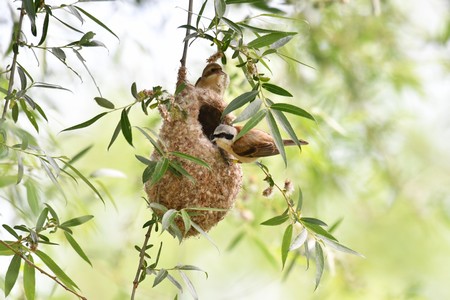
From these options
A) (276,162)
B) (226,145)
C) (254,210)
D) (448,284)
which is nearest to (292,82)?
(276,162)

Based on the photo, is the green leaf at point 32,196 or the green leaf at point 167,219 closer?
the green leaf at point 167,219

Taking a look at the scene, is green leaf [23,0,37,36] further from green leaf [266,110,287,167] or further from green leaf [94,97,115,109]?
green leaf [266,110,287,167]

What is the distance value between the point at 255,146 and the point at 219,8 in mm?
589

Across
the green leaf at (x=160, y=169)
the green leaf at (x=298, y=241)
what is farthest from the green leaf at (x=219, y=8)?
the green leaf at (x=298, y=241)

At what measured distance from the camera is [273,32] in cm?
172

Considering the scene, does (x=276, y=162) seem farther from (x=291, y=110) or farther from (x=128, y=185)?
(x=291, y=110)

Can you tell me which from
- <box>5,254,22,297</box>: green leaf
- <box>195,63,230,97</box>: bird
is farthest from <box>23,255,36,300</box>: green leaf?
<box>195,63,230,97</box>: bird

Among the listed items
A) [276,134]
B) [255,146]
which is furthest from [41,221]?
[255,146]

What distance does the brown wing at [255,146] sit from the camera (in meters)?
2.19

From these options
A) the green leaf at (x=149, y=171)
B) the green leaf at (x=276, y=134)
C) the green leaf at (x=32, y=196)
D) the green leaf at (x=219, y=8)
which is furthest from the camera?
the green leaf at (x=32, y=196)

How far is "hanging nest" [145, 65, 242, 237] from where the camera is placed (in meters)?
2.12

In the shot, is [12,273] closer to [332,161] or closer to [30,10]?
[30,10]

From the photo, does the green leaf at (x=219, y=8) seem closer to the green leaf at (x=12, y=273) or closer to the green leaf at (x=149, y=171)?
the green leaf at (x=149, y=171)

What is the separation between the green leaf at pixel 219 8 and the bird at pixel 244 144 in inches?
21.0
